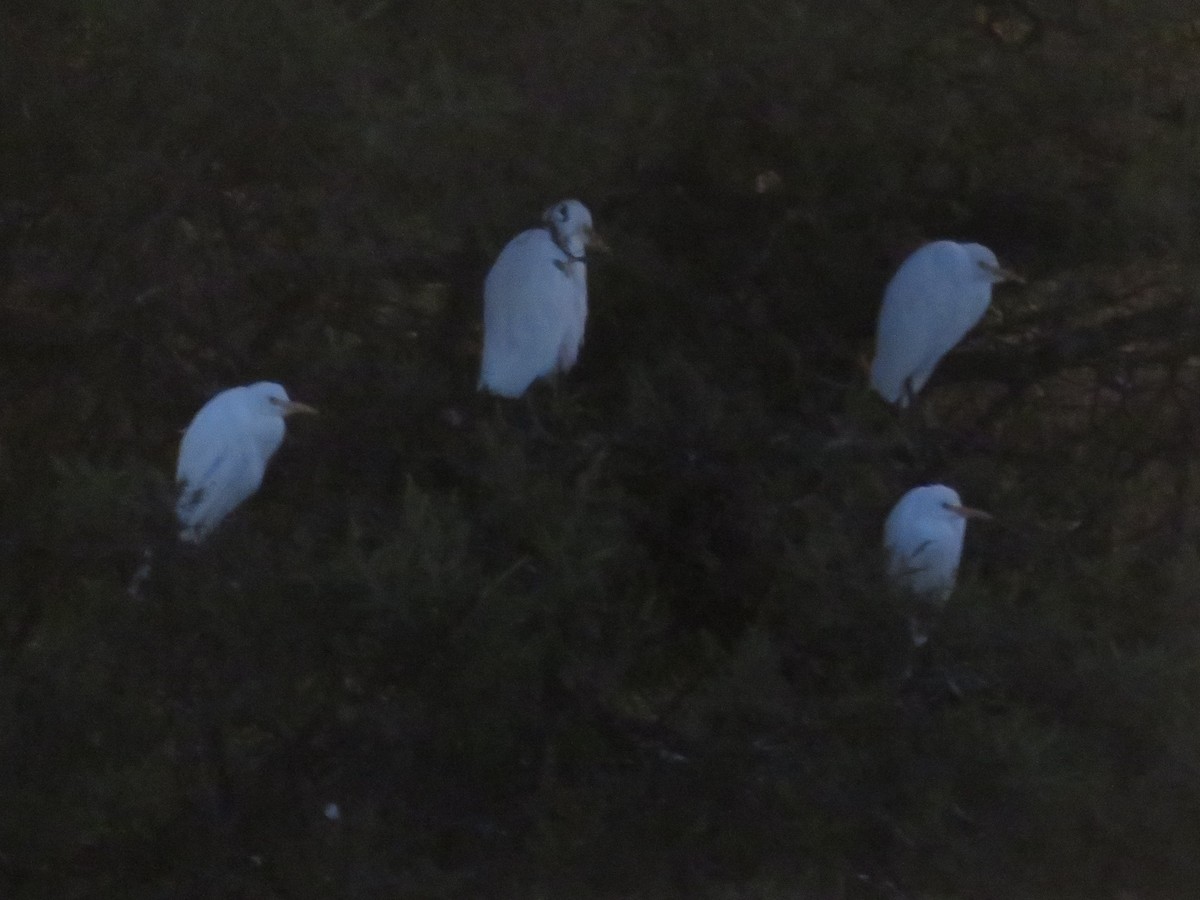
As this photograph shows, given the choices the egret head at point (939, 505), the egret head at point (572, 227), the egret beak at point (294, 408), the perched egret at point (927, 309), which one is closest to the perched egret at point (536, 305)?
the egret head at point (572, 227)

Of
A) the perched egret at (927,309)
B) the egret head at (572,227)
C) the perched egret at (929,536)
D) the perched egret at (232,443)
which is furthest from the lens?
the perched egret at (927,309)

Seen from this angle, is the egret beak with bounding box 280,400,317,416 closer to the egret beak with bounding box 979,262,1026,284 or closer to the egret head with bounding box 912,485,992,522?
the egret head with bounding box 912,485,992,522

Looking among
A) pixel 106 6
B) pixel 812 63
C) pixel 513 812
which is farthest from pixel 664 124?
pixel 513 812

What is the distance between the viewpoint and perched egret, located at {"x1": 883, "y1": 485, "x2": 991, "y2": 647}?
3.08 metres

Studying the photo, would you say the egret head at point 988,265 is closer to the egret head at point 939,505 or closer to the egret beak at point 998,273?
the egret beak at point 998,273

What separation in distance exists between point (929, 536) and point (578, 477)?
56cm

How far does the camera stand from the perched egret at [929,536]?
308 cm

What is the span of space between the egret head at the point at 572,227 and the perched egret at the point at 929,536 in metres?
0.69

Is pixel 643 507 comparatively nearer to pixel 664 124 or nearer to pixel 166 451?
pixel 664 124

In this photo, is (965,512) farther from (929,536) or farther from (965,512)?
(929,536)

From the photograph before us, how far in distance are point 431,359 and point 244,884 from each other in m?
1.07

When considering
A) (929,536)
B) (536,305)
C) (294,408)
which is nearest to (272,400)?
(294,408)

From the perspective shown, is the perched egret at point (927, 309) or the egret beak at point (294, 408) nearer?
the egret beak at point (294, 408)

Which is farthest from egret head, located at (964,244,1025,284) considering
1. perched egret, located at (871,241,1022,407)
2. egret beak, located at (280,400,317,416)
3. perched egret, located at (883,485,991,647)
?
egret beak, located at (280,400,317,416)
